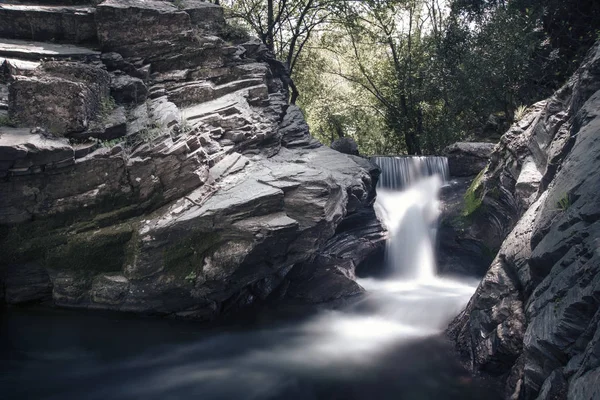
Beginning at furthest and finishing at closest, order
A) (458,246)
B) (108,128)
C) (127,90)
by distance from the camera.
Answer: (458,246) < (127,90) < (108,128)

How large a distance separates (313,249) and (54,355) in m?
6.20

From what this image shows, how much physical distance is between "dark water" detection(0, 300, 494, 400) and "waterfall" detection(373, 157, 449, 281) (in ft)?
19.1

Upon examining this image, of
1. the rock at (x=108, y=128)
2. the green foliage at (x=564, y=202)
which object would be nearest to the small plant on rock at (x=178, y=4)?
the rock at (x=108, y=128)

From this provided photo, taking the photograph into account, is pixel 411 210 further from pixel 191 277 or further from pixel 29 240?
pixel 29 240

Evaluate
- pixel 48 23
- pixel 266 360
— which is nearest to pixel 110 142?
pixel 48 23

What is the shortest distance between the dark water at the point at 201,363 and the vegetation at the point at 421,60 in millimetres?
10422

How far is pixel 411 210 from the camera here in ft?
55.9

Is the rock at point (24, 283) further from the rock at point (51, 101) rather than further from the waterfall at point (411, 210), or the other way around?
the waterfall at point (411, 210)

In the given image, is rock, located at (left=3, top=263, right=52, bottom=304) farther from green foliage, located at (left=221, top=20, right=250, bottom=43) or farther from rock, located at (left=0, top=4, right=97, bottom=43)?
green foliage, located at (left=221, top=20, right=250, bottom=43)

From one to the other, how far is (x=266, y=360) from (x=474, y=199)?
9556mm

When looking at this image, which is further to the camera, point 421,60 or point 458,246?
point 421,60

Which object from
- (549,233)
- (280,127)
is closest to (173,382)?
(549,233)

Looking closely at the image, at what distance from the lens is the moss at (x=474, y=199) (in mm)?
13984

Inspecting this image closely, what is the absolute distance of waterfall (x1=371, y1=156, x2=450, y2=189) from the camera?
1873 cm
